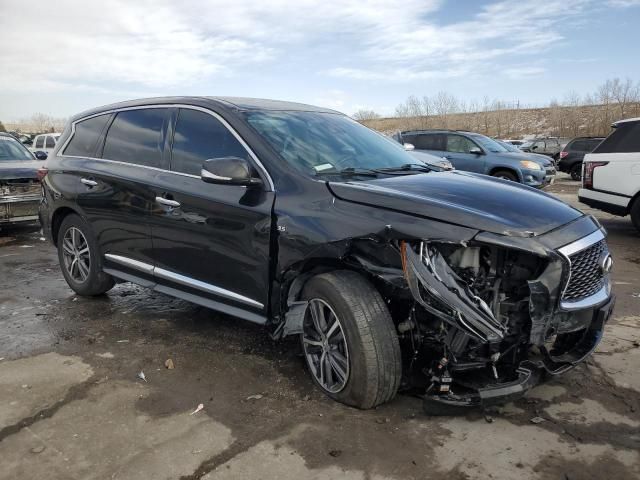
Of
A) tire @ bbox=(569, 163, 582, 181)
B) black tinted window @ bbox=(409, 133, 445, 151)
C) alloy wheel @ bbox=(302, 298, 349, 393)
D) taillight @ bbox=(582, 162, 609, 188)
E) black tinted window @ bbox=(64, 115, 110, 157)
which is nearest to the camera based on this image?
alloy wheel @ bbox=(302, 298, 349, 393)

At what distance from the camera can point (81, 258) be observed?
526cm

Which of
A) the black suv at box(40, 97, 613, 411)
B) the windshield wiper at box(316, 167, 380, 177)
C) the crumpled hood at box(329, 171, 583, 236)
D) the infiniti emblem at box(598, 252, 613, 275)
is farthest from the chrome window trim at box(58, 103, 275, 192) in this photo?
the infiniti emblem at box(598, 252, 613, 275)

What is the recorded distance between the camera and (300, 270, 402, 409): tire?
2992mm

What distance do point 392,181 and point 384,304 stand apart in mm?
854

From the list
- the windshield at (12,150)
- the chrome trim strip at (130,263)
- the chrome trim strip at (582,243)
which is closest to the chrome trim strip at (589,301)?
the chrome trim strip at (582,243)

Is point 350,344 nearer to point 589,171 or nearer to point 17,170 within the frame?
point 589,171

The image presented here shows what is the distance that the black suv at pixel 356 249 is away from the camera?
9.32 feet

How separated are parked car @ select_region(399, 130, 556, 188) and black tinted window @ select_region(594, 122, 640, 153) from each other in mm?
4385

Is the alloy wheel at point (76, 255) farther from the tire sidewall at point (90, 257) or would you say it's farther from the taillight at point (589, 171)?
the taillight at point (589, 171)

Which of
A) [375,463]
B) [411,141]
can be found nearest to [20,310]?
[375,463]

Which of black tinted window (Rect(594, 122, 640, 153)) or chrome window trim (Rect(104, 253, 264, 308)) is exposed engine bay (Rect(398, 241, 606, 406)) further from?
black tinted window (Rect(594, 122, 640, 153))

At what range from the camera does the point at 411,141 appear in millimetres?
14898

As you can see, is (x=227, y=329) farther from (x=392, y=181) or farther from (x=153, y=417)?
(x=392, y=181)

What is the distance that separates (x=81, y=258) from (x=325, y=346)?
3.08m
